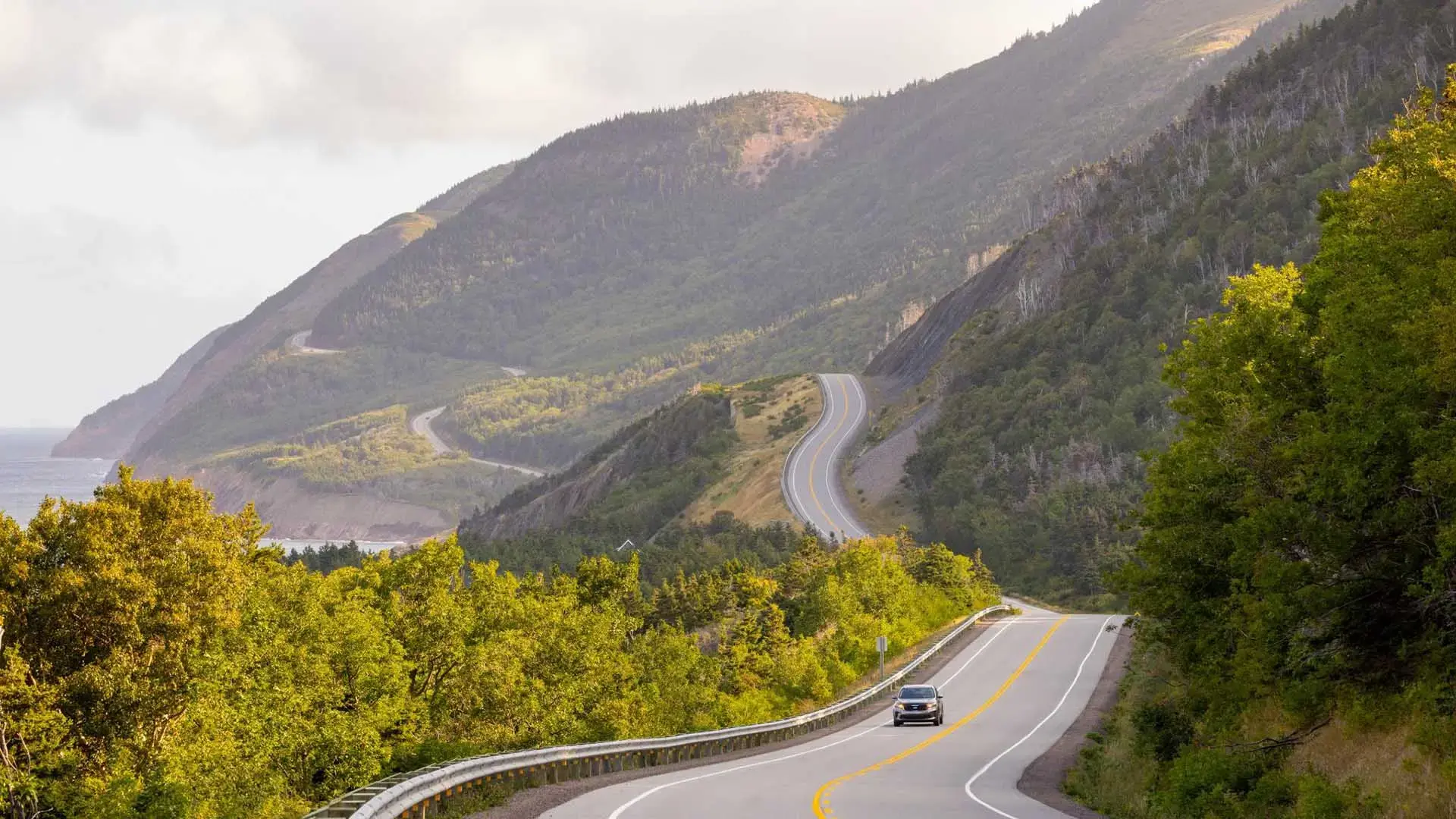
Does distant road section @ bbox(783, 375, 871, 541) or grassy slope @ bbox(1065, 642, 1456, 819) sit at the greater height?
grassy slope @ bbox(1065, 642, 1456, 819)

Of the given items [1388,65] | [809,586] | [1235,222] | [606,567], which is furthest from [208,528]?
[1388,65]

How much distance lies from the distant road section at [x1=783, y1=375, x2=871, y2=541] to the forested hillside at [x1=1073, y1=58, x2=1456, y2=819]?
8776 cm

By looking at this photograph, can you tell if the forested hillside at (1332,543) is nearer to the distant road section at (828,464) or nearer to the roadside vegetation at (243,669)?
the roadside vegetation at (243,669)

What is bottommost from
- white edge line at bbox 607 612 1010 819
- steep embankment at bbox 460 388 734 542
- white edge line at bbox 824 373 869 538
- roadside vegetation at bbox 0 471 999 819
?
white edge line at bbox 824 373 869 538

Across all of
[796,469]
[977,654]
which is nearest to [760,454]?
[796,469]

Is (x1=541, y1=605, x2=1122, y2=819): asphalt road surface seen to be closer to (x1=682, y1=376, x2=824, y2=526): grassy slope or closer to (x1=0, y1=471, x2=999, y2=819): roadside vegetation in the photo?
(x1=0, y1=471, x2=999, y2=819): roadside vegetation

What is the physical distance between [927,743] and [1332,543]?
853 inches

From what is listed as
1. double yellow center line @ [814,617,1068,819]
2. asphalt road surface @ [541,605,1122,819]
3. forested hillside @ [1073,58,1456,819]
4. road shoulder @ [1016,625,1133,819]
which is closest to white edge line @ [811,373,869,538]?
double yellow center line @ [814,617,1068,819]

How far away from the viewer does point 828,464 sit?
149 meters

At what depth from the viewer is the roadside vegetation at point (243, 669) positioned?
30922 millimetres

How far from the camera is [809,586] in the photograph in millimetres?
71750

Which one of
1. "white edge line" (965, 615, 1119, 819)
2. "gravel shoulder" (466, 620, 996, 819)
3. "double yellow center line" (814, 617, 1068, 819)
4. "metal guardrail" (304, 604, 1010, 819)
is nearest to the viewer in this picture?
"metal guardrail" (304, 604, 1010, 819)

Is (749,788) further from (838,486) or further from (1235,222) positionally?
(1235,222)

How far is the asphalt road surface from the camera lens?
25516 millimetres
